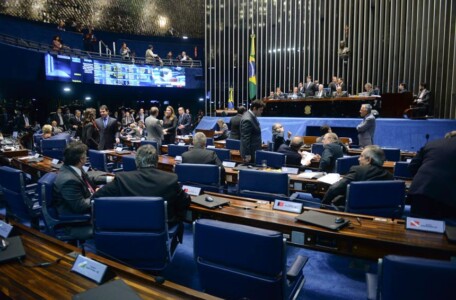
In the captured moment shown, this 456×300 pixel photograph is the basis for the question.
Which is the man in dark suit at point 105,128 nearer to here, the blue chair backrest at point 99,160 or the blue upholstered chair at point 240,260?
the blue chair backrest at point 99,160

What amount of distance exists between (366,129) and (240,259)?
5215mm

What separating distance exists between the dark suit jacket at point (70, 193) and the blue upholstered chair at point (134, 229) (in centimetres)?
50

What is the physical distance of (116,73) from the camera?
594 inches

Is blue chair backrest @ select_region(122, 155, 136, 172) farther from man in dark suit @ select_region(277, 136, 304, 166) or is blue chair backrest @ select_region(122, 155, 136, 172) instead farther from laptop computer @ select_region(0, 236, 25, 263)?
laptop computer @ select_region(0, 236, 25, 263)

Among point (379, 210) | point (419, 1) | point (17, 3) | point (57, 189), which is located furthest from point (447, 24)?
point (17, 3)

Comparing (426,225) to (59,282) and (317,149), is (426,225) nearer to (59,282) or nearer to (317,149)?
(59,282)

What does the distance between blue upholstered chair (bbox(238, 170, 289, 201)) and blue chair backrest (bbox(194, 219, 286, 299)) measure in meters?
1.59

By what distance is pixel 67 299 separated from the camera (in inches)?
51.4

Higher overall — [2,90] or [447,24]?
[447,24]

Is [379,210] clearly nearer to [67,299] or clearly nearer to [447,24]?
[67,299]

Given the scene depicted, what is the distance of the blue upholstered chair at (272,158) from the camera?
441 centimetres

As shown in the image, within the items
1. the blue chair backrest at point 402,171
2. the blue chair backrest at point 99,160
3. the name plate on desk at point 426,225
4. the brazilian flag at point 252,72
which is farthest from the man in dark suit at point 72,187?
the brazilian flag at point 252,72

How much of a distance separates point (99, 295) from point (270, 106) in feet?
35.5

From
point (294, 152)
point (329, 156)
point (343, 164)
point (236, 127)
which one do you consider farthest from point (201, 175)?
point (236, 127)
